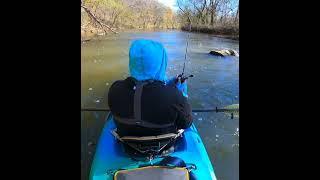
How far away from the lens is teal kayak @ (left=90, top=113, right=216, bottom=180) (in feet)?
5.63

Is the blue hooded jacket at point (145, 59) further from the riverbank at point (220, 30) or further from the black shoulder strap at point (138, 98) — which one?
the riverbank at point (220, 30)

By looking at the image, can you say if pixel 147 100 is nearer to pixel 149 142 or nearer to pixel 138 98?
pixel 138 98

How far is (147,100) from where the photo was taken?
1588mm

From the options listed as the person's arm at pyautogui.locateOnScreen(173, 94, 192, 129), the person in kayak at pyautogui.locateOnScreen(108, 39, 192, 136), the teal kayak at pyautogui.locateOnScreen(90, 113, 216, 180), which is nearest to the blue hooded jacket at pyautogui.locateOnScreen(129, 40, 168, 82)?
the person in kayak at pyautogui.locateOnScreen(108, 39, 192, 136)

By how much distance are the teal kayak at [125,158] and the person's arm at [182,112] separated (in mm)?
184

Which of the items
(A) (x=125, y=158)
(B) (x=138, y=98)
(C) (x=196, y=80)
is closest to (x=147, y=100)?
(B) (x=138, y=98)

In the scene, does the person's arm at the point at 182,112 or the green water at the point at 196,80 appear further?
the green water at the point at 196,80

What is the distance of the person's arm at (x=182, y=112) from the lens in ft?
5.27

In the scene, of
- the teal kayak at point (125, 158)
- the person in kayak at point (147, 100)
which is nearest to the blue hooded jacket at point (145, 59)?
the person in kayak at point (147, 100)
